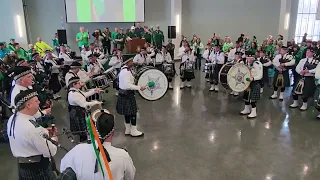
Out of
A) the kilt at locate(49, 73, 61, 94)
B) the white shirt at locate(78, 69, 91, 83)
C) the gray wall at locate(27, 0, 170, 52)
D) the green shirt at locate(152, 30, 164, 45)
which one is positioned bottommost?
the kilt at locate(49, 73, 61, 94)

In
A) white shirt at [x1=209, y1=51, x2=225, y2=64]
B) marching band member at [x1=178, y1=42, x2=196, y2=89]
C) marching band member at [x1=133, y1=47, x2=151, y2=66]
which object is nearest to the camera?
marching band member at [x1=133, y1=47, x2=151, y2=66]

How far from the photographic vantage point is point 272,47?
29.4 feet

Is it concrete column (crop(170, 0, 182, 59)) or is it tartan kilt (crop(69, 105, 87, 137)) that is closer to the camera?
tartan kilt (crop(69, 105, 87, 137))

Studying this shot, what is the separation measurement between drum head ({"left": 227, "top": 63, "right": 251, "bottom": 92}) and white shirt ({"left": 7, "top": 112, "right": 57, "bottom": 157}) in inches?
168

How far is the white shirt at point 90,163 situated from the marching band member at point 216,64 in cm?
640

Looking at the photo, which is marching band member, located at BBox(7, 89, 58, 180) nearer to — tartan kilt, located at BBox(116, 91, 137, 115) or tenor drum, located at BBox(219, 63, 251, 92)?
tartan kilt, located at BBox(116, 91, 137, 115)

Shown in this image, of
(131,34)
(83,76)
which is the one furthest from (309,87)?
(131,34)

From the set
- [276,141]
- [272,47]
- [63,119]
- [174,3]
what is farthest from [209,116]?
[174,3]

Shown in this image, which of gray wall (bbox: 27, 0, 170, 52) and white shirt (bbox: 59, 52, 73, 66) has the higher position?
gray wall (bbox: 27, 0, 170, 52)

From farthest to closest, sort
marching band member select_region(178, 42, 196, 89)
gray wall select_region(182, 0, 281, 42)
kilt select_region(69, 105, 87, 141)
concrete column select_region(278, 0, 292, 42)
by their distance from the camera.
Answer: gray wall select_region(182, 0, 281, 42), concrete column select_region(278, 0, 292, 42), marching band member select_region(178, 42, 196, 89), kilt select_region(69, 105, 87, 141)

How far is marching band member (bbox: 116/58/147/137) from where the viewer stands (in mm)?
4504

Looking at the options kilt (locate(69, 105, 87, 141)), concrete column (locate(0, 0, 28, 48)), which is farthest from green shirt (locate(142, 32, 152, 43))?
kilt (locate(69, 105, 87, 141))

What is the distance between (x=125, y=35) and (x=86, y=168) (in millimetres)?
10223

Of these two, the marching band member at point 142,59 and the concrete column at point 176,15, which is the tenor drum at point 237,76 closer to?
the marching band member at point 142,59
